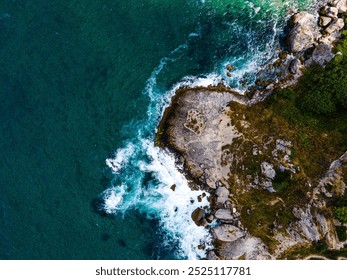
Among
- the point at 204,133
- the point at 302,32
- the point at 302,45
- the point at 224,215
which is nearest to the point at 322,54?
the point at 302,45

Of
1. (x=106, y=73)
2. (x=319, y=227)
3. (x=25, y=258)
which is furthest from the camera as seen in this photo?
(x=106, y=73)

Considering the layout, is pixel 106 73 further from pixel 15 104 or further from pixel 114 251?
pixel 114 251


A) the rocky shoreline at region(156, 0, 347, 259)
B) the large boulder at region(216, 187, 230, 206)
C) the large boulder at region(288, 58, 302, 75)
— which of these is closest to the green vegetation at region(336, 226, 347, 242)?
the rocky shoreline at region(156, 0, 347, 259)

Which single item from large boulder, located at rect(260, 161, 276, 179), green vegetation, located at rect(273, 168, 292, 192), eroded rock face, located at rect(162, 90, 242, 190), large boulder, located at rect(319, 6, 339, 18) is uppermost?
large boulder, located at rect(319, 6, 339, 18)

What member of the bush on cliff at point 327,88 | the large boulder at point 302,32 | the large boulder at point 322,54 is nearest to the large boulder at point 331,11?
the large boulder at point 302,32

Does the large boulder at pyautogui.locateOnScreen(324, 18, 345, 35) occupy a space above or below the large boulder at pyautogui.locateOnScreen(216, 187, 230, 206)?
above

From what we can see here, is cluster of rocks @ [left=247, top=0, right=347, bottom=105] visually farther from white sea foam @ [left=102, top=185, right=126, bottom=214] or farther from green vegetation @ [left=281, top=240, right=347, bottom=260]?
white sea foam @ [left=102, top=185, right=126, bottom=214]

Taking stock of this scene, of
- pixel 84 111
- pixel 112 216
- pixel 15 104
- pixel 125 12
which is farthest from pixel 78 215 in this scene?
pixel 125 12
